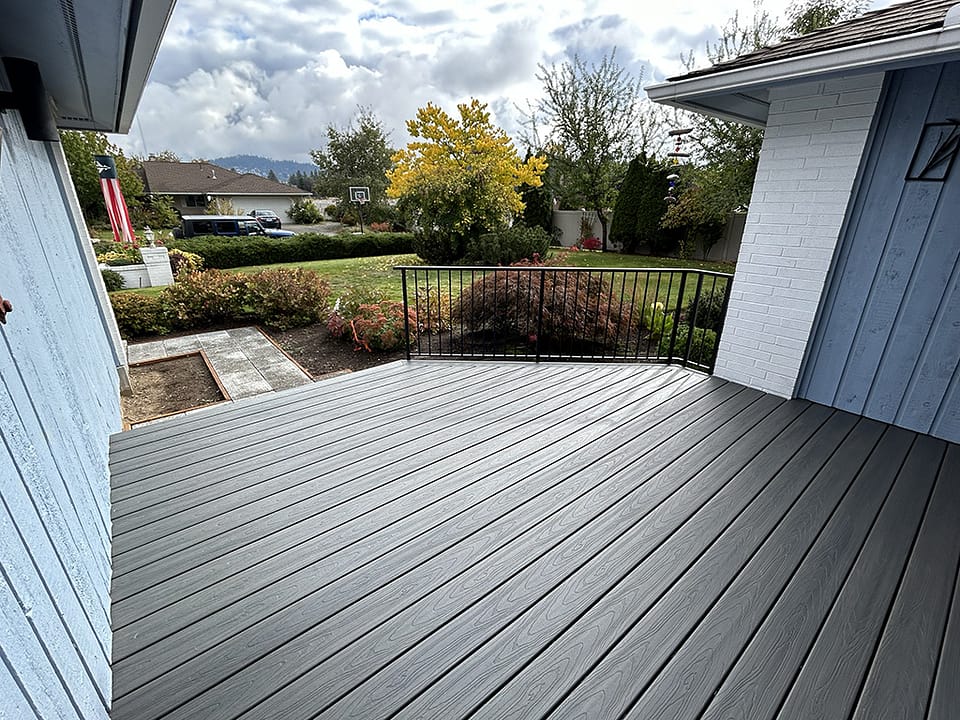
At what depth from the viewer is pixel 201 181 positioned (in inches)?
995

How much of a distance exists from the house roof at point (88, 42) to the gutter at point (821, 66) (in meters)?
2.56

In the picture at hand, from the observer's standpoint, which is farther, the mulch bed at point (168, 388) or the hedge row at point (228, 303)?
the hedge row at point (228, 303)

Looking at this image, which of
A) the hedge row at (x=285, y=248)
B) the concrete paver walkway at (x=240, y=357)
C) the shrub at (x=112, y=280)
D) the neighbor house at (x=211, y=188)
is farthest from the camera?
the neighbor house at (x=211, y=188)

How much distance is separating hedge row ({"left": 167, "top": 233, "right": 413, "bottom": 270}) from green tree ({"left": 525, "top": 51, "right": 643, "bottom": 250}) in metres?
5.68

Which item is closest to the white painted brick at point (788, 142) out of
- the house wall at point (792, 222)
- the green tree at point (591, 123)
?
the house wall at point (792, 222)

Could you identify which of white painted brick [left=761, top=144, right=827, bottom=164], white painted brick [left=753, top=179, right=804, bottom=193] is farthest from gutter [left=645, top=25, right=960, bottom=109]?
→ white painted brick [left=753, top=179, right=804, bottom=193]

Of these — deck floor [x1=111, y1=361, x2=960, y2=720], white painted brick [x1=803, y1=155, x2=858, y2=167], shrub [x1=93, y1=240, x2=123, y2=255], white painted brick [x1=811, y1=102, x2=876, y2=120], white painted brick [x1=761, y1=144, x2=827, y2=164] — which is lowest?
deck floor [x1=111, y1=361, x2=960, y2=720]

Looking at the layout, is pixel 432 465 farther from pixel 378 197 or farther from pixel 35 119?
pixel 378 197

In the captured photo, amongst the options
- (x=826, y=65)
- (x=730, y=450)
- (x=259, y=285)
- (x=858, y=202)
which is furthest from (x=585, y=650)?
(x=259, y=285)

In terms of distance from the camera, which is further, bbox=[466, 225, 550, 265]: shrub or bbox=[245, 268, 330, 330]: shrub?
bbox=[466, 225, 550, 265]: shrub

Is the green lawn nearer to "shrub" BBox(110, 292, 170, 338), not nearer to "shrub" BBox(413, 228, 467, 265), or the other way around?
"shrub" BBox(413, 228, 467, 265)

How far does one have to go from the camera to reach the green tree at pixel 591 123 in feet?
43.1

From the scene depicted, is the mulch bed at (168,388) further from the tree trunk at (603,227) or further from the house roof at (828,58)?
the tree trunk at (603,227)

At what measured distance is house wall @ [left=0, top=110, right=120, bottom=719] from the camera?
900 millimetres
